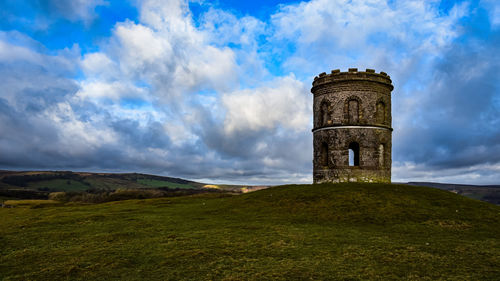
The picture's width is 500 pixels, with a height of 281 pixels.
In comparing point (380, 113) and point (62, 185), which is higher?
point (380, 113)

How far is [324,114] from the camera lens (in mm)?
29672

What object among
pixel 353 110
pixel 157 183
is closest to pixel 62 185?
pixel 157 183

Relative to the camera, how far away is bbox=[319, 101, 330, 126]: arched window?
29.2 metres

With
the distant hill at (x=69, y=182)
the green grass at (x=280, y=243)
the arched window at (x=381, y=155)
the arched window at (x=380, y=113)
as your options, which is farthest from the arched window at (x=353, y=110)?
the distant hill at (x=69, y=182)

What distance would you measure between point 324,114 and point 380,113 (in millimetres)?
5374

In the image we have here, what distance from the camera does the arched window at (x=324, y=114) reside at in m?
29.2

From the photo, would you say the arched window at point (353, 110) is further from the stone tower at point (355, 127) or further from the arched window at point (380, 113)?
the arched window at point (380, 113)

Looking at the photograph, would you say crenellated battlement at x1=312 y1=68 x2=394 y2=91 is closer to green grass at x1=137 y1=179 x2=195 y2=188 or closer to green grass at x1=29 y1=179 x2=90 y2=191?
green grass at x1=29 y1=179 x2=90 y2=191

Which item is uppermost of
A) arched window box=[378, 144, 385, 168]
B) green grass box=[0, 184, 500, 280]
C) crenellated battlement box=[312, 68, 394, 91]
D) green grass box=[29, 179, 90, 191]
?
crenellated battlement box=[312, 68, 394, 91]

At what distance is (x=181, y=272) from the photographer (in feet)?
26.1

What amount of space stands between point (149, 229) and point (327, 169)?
748 inches

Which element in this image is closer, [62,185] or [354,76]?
[354,76]

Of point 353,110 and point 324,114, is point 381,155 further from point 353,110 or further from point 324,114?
point 324,114

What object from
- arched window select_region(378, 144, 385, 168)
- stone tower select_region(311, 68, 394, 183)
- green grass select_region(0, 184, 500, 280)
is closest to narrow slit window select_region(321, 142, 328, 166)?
stone tower select_region(311, 68, 394, 183)
